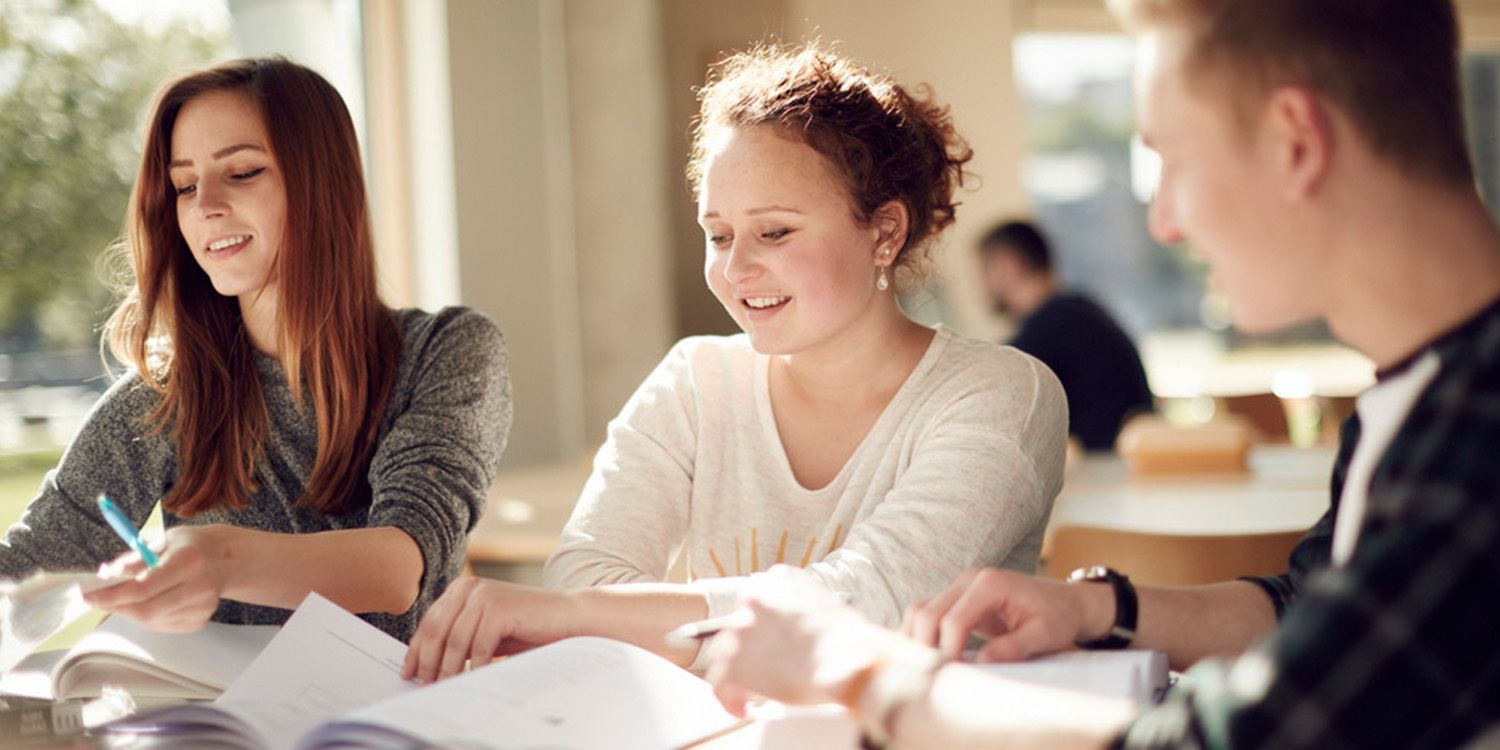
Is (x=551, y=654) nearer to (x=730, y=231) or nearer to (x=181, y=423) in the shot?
(x=730, y=231)

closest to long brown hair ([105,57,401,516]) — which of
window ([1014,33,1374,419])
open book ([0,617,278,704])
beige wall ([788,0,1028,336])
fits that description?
open book ([0,617,278,704])

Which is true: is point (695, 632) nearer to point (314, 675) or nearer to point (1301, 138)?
point (314, 675)

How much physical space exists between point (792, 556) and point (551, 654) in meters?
0.57

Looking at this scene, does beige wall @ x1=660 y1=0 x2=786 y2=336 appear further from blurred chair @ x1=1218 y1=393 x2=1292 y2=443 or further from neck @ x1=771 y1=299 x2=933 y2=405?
neck @ x1=771 y1=299 x2=933 y2=405

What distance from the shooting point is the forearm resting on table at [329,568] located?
1.36 m

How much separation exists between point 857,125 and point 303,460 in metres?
0.81

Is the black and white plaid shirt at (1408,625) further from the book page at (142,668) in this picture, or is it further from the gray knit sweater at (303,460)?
the gray knit sweater at (303,460)

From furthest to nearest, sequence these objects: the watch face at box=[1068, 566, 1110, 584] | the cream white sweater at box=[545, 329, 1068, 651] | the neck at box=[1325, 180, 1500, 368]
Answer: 1. the cream white sweater at box=[545, 329, 1068, 651]
2. the watch face at box=[1068, 566, 1110, 584]
3. the neck at box=[1325, 180, 1500, 368]

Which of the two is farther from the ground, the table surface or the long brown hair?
the long brown hair

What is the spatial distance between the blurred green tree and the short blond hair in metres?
3.02

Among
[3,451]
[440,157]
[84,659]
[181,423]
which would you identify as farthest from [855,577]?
[440,157]

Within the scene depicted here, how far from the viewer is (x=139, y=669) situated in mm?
1280

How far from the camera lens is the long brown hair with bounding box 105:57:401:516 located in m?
1.74

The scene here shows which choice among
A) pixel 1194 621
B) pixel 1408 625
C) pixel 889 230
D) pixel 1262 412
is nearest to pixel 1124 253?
pixel 1262 412
